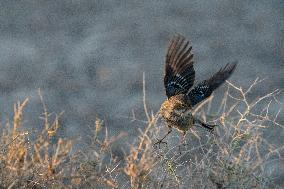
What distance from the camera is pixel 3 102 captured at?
17.5 ft

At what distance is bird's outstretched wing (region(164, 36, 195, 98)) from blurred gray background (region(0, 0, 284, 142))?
1.60 m

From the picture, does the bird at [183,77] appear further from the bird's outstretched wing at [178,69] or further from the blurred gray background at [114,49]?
the blurred gray background at [114,49]

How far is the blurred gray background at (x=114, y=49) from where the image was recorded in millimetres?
5371

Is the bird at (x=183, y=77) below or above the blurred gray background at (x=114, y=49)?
above

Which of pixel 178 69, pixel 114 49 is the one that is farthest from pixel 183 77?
pixel 114 49

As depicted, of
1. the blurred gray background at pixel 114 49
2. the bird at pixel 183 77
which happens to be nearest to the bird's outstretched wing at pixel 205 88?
the bird at pixel 183 77

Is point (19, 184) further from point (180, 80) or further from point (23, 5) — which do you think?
point (23, 5)

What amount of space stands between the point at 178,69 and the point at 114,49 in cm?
263

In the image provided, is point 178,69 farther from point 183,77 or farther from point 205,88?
point 205,88

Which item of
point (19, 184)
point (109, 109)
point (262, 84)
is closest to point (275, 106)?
point (262, 84)

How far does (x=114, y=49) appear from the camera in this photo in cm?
605

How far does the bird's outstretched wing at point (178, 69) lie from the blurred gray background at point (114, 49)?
160cm

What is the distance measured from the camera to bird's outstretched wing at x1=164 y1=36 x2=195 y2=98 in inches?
136

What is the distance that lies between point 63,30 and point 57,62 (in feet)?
1.56
